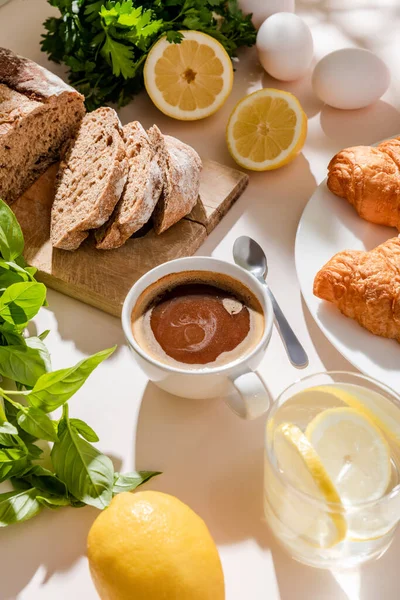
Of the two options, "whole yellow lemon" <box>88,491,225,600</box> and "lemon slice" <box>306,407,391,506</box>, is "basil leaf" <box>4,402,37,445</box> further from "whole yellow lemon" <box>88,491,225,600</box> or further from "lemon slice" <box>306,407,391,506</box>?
"lemon slice" <box>306,407,391,506</box>

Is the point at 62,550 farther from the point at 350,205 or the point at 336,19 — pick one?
the point at 336,19

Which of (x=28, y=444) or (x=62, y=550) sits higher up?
(x=28, y=444)

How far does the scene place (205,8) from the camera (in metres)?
1.89

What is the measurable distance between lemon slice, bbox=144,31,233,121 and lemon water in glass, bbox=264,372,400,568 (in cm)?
108

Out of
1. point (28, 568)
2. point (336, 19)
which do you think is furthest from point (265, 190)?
point (28, 568)

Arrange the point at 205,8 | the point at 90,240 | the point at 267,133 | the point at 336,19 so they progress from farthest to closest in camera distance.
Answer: the point at 336,19
the point at 205,8
the point at 267,133
the point at 90,240

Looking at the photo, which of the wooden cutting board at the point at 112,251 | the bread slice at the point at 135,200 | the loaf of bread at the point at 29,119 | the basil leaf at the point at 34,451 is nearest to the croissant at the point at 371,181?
the wooden cutting board at the point at 112,251

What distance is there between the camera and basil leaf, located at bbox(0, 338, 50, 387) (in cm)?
118

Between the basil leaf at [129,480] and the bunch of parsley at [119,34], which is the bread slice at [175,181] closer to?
the bunch of parsley at [119,34]

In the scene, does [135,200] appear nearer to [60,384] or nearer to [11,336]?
[11,336]

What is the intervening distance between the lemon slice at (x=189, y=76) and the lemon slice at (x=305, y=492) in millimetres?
1137

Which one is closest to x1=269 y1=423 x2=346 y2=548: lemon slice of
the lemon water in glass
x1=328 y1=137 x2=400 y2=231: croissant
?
the lemon water in glass

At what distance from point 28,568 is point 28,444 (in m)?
0.20

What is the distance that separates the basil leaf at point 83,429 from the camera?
1156 mm
